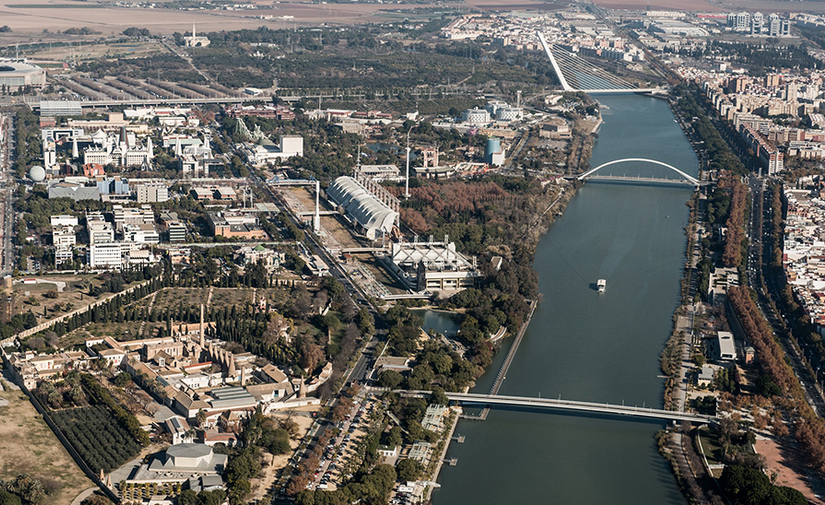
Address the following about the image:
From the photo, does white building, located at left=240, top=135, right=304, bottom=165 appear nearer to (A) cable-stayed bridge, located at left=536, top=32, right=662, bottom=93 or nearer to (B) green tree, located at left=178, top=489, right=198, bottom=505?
(A) cable-stayed bridge, located at left=536, top=32, right=662, bottom=93

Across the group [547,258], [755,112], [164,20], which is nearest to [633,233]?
[547,258]

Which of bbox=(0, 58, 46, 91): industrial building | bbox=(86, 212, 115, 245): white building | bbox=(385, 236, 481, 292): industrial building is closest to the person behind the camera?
bbox=(385, 236, 481, 292): industrial building

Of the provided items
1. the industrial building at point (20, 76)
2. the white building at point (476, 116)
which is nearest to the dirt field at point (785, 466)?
the white building at point (476, 116)

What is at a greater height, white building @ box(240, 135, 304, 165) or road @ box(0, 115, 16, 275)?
white building @ box(240, 135, 304, 165)

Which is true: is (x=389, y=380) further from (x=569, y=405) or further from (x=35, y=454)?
(x=35, y=454)

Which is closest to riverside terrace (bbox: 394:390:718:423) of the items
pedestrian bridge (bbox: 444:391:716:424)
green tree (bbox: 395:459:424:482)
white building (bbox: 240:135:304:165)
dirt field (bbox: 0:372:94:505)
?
pedestrian bridge (bbox: 444:391:716:424)
